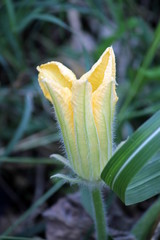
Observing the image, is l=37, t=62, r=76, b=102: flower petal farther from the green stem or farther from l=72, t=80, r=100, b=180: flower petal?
the green stem

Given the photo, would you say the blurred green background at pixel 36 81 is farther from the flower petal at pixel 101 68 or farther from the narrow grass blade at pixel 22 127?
the flower petal at pixel 101 68

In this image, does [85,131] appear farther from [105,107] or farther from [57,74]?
[57,74]

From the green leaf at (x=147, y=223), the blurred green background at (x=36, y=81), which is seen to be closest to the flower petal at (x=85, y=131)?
the green leaf at (x=147, y=223)

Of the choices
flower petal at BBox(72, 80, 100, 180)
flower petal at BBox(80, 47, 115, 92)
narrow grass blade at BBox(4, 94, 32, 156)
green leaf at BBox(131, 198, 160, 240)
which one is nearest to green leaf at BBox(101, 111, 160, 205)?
flower petal at BBox(72, 80, 100, 180)


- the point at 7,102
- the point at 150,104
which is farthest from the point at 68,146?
the point at 7,102

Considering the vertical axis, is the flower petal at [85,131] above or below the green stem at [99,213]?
above
